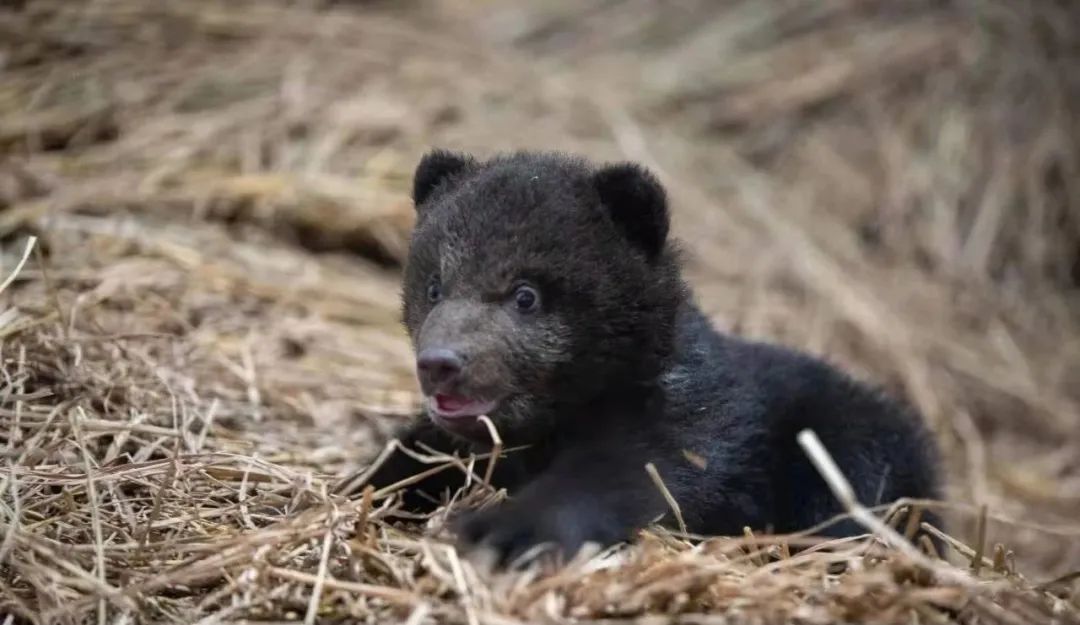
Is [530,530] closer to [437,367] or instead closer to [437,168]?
[437,367]

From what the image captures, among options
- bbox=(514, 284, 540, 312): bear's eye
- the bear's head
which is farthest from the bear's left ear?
bbox=(514, 284, 540, 312): bear's eye

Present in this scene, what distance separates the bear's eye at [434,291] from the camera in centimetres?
381

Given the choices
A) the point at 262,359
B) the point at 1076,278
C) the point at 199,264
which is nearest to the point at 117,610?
the point at 262,359

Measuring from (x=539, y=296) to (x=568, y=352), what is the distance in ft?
0.65

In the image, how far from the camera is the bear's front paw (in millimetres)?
3105

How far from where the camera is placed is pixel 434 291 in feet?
12.6

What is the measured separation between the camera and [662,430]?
3768 millimetres

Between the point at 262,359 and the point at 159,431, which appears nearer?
the point at 159,431

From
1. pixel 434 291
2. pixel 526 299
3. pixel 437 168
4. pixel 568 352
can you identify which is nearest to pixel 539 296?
pixel 526 299

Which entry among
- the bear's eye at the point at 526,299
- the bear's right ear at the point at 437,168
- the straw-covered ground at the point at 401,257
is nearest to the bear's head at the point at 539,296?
the bear's eye at the point at 526,299

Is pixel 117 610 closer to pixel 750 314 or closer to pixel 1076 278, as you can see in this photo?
pixel 750 314

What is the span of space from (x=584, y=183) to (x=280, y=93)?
4772mm

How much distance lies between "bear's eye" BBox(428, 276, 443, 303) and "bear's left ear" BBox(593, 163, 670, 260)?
61cm

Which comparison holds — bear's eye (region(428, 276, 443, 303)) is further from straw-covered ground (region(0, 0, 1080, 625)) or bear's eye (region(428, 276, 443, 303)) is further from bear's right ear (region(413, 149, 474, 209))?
straw-covered ground (region(0, 0, 1080, 625))
